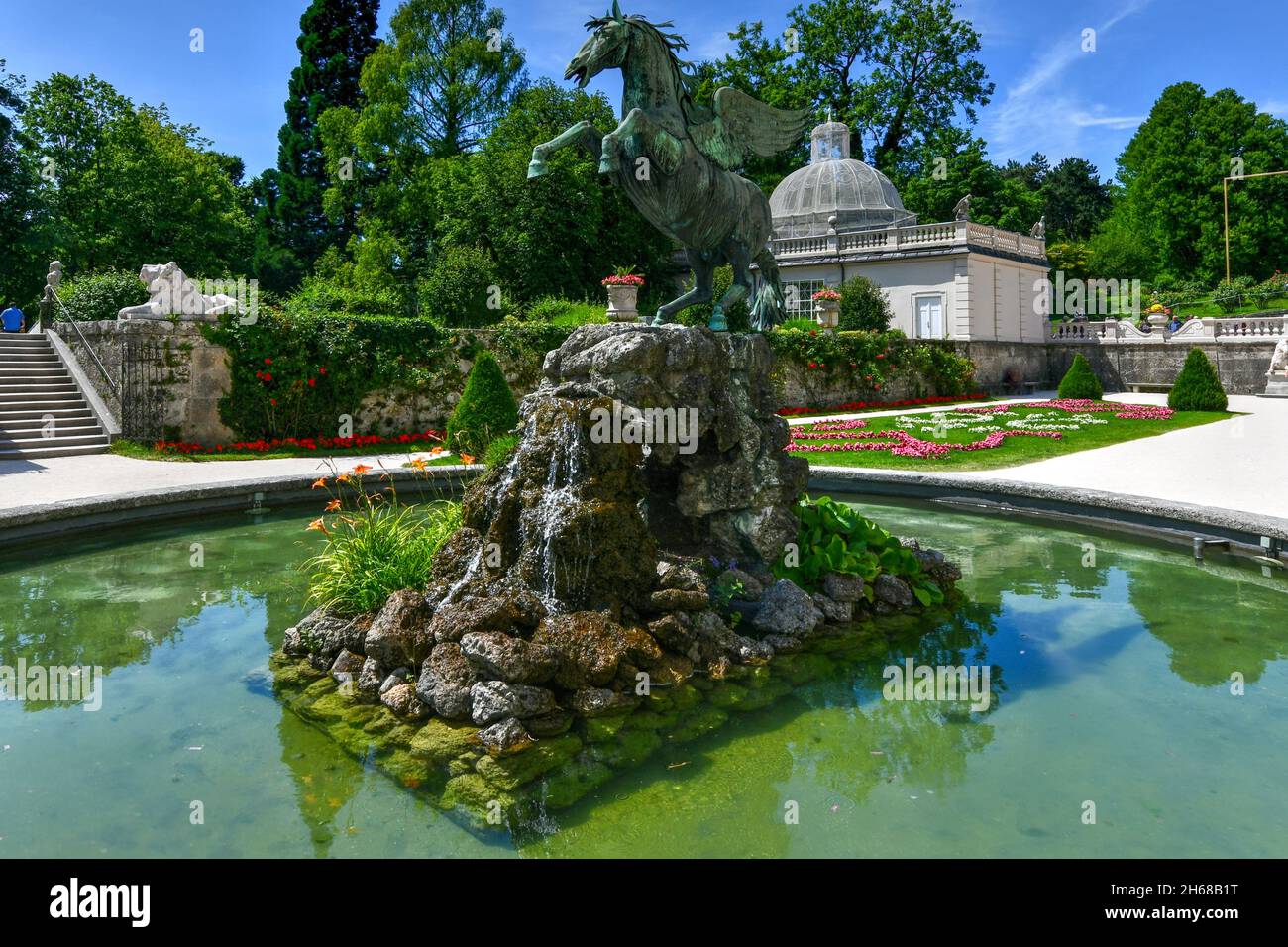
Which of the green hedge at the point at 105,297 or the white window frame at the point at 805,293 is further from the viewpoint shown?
the white window frame at the point at 805,293

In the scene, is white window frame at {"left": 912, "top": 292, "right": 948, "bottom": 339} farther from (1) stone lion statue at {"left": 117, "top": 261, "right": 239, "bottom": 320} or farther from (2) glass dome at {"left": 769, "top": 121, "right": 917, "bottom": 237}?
(1) stone lion statue at {"left": 117, "top": 261, "right": 239, "bottom": 320}

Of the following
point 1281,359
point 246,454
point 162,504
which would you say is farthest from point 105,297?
point 1281,359

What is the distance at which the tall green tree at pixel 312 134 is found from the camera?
1679 inches

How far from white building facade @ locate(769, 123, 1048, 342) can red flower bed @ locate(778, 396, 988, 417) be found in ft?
14.4

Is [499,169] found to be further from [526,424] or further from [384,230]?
[526,424]

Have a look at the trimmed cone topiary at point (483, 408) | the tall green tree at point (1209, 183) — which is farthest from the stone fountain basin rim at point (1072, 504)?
the tall green tree at point (1209, 183)

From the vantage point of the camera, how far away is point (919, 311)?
34969mm

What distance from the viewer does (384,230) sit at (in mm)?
37750

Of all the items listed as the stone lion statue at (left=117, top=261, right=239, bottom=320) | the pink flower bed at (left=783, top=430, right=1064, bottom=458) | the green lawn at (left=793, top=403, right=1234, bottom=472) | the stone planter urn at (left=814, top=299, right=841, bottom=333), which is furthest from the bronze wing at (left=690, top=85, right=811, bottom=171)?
the stone planter urn at (left=814, top=299, right=841, bottom=333)

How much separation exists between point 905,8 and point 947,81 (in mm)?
4231

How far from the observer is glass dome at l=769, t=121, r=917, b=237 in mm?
38406

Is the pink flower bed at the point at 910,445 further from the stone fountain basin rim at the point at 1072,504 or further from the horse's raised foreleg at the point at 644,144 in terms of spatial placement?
the horse's raised foreleg at the point at 644,144

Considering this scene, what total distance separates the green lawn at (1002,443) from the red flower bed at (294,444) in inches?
321
